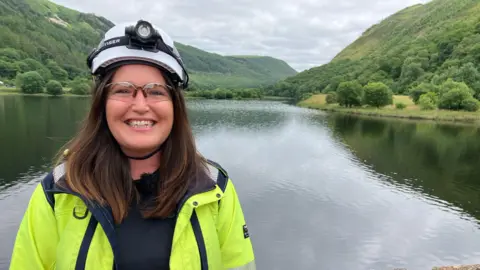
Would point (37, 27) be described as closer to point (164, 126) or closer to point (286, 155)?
point (286, 155)

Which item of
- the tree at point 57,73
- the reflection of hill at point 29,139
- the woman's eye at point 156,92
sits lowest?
the reflection of hill at point 29,139

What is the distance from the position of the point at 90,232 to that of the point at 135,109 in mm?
694

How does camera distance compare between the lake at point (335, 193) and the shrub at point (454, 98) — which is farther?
the shrub at point (454, 98)

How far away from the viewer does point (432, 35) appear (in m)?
141

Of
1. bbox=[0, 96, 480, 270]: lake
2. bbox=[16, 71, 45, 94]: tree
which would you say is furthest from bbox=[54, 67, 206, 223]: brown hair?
bbox=[16, 71, 45, 94]: tree

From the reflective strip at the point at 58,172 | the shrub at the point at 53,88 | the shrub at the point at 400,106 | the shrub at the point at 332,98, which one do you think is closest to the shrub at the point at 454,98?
the shrub at the point at 400,106

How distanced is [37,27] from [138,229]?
8384 inches

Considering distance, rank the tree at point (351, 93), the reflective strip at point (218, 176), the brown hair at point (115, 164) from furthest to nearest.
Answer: the tree at point (351, 93), the reflective strip at point (218, 176), the brown hair at point (115, 164)

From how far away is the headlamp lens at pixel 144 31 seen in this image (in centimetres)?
191

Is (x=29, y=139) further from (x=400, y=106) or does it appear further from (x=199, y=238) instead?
(x=400, y=106)

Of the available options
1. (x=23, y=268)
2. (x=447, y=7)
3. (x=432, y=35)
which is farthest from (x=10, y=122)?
(x=447, y=7)

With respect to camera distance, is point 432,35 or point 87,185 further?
point 432,35

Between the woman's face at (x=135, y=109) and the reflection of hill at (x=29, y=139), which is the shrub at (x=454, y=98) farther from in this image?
the woman's face at (x=135, y=109)

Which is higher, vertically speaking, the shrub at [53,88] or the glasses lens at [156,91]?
the shrub at [53,88]
